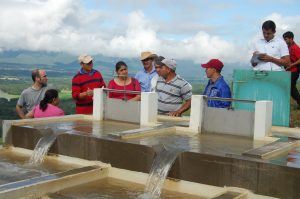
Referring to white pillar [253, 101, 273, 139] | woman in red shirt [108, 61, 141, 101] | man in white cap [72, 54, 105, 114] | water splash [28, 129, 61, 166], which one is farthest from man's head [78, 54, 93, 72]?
white pillar [253, 101, 273, 139]

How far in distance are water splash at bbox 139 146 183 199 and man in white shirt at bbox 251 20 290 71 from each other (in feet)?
10.3

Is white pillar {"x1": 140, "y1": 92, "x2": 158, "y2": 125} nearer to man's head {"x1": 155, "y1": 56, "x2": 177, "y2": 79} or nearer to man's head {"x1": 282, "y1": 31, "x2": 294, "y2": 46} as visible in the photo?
man's head {"x1": 155, "y1": 56, "x2": 177, "y2": 79}

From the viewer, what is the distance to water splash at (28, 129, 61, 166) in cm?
730

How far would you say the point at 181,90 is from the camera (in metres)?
8.12

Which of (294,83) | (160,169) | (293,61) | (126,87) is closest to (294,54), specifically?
(293,61)

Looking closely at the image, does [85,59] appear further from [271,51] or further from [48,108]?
[271,51]

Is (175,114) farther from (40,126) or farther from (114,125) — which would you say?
(40,126)

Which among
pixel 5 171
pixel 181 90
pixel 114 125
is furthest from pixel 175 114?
pixel 5 171

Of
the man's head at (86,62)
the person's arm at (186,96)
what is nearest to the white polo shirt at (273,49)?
the person's arm at (186,96)

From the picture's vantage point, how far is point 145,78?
9.06 metres

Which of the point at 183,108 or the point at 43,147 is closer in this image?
the point at 43,147

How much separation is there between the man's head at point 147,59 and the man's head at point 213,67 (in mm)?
1530

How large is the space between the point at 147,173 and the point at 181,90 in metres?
2.39

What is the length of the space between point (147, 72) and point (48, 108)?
2162mm
